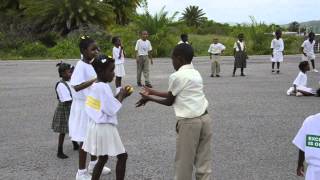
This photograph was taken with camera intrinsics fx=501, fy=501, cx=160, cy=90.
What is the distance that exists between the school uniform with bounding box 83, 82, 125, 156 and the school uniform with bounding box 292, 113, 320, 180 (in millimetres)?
1932

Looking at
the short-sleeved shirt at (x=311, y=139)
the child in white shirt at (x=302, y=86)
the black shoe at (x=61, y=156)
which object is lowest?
the black shoe at (x=61, y=156)

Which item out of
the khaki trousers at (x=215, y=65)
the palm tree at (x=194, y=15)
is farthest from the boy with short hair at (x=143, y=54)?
the palm tree at (x=194, y=15)

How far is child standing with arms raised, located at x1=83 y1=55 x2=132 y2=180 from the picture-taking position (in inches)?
191

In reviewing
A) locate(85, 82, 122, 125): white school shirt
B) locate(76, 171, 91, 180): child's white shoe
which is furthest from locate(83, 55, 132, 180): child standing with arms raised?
→ locate(76, 171, 91, 180): child's white shoe

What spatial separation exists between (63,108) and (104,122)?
189 cm

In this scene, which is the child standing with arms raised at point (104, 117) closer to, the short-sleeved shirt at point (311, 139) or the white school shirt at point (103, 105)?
the white school shirt at point (103, 105)

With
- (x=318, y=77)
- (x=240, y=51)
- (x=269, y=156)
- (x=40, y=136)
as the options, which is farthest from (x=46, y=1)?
(x=269, y=156)

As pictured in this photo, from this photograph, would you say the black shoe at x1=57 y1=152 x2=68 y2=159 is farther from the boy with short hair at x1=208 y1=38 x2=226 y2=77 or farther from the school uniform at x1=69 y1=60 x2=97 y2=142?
the boy with short hair at x1=208 y1=38 x2=226 y2=77

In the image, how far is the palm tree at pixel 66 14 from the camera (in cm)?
3447

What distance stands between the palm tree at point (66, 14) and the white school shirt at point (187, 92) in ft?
99.5

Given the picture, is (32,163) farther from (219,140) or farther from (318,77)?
(318,77)

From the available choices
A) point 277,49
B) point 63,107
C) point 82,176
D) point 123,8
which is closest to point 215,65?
point 277,49

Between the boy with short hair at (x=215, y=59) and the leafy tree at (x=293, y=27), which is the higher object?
the leafy tree at (x=293, y=27)

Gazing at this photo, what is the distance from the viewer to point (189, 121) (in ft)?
15.0
